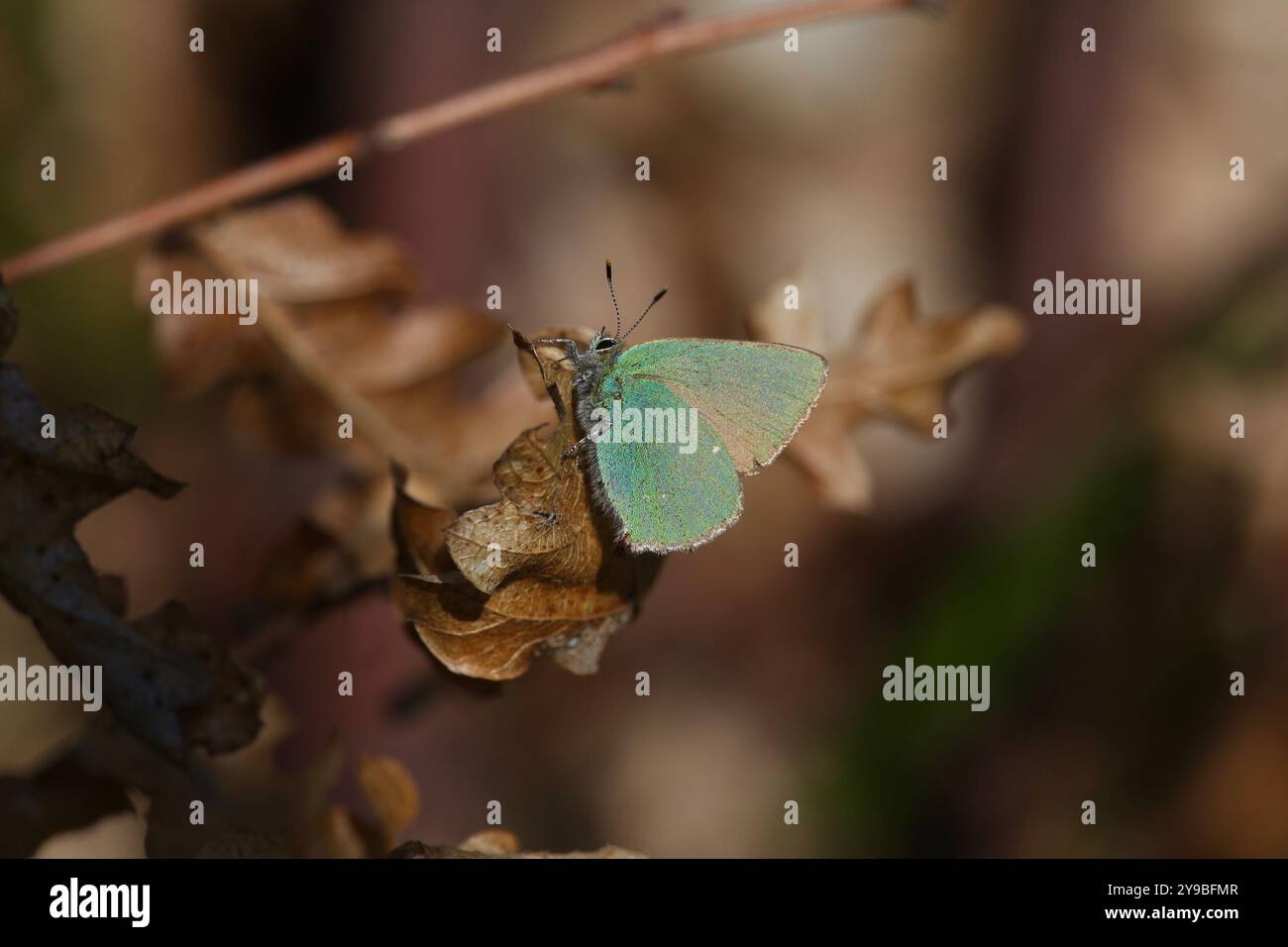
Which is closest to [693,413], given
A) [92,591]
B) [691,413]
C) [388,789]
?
[691,413]

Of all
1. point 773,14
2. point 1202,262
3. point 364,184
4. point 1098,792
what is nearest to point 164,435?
point 364,184

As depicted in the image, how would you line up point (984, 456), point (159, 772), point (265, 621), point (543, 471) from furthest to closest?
1. point (984, 456)
2. point (265, 621)
3. point (159, 772)
4. point (543, 471)

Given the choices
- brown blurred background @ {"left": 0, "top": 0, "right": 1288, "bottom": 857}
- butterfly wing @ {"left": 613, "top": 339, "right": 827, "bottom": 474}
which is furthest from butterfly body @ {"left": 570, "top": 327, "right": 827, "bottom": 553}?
brown blurred background @ {"left": 0, "top": 0, "right": 1288, "bottom": 857}

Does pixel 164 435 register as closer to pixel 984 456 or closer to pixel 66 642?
pixel 66 642
